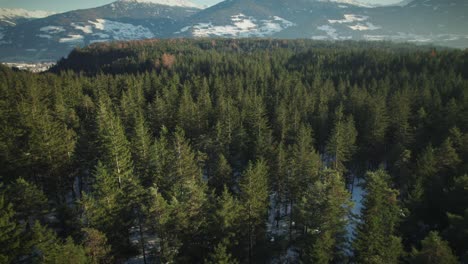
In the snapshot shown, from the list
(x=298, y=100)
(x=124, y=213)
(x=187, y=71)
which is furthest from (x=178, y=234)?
(x=187, y=71)

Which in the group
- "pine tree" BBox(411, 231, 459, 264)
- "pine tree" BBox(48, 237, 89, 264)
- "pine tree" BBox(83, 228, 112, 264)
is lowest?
"pine tree" BBox(83, 228, 112, 264)

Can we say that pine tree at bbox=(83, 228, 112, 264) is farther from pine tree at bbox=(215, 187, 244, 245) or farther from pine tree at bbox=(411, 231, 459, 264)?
pine tree at bbox=(411, 231, 459, 264)

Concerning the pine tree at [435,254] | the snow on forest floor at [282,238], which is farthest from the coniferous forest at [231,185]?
the snow on forest floor at [282,238]

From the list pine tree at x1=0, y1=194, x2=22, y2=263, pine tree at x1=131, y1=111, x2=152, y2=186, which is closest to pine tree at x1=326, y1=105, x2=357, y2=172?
pine tree at x1=131, y1=111, x2=152, y2=186

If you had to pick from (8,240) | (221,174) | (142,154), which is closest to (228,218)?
(221,174)

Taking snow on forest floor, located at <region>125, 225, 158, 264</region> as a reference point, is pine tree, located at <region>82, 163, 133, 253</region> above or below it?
above

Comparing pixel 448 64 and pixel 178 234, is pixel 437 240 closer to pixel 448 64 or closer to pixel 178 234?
pixel 178 234

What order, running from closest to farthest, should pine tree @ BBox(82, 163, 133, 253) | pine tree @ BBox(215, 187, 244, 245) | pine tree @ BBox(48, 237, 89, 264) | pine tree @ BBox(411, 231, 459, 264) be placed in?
pine tree @ BBox(411, 231, 459, 264) < pine tree @ BBox(48, 237, 89, 264) < pine tree @ BBox(82, 163, 133, 253) < pine tree @ BBox(215, 187, 244, 245)

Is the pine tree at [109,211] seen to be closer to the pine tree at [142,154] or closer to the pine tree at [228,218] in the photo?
the pine tree at [142,154]
